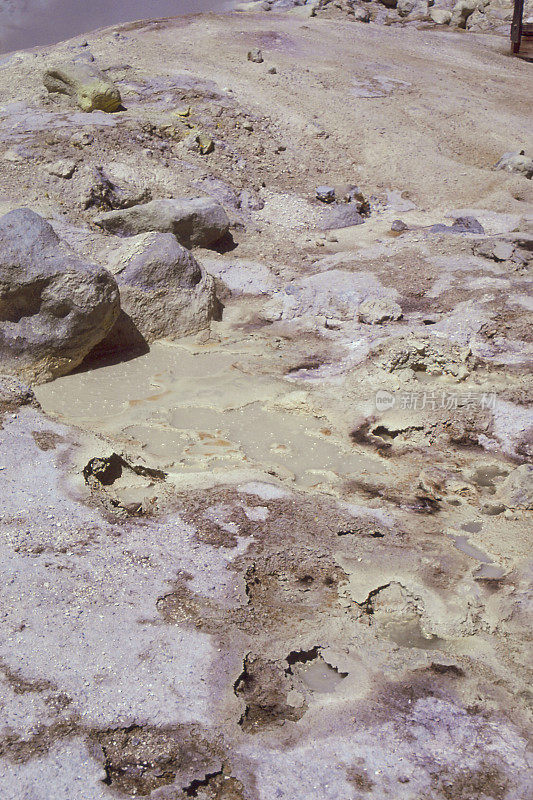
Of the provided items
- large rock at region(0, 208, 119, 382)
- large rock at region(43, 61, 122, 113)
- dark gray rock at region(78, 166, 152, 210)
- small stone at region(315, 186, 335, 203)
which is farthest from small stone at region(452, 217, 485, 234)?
large rock at region(43, 61, 122, 113)

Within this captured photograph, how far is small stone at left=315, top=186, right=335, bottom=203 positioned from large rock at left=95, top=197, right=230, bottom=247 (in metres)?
1.67

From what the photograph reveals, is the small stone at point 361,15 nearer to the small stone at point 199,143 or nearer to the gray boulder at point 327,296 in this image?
the small stone at point 199,143

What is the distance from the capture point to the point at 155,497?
4086 millimetres

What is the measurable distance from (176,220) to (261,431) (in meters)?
3.23

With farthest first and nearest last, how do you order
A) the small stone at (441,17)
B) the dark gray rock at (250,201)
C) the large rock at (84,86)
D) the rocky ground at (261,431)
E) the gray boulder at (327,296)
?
the small stone at (441,17)
the large rock at (84,86)
the dark gray rock at (250,201)
the gray boulder at (327,296)
the rocky ground at (261,431)

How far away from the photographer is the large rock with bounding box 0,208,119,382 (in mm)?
5500

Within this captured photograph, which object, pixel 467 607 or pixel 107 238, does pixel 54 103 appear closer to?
pixel 107 238

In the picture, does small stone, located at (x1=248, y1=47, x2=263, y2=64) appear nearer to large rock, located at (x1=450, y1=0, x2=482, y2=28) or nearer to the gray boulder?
the gray boulder

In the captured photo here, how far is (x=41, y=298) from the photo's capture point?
5570 mm

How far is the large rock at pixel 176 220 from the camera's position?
739cm

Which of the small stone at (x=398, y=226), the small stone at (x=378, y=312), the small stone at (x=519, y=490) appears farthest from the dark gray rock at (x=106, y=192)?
the small stone at (x=519, y=490)

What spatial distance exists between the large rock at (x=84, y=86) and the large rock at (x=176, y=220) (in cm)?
261

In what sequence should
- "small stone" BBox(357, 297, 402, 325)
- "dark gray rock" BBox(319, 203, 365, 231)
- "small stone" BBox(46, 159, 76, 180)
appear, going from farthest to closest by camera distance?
1. "dark gray rock" BBox(319, 203, 365, 231)
2. "small stone" BBox(46, 159, 76, 180)
3. "small stone" BBox(357, 297, 402, 325)

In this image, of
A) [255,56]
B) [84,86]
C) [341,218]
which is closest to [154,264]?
[341,218]
